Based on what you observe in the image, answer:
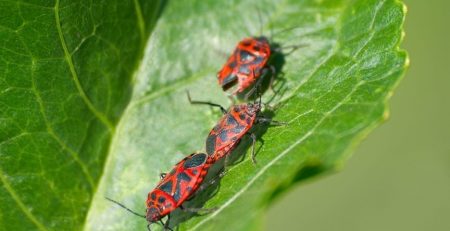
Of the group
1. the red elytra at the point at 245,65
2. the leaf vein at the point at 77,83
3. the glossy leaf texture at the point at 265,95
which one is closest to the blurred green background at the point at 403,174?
the red elytra at the point at 245,65

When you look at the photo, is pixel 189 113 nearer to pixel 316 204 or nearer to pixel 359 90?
pixel 359 90

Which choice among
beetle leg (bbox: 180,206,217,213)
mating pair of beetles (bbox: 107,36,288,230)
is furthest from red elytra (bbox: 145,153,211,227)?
beetle leg (bbox: 180,206,217,213)

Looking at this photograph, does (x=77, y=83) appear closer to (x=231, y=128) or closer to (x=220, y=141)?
(x=220, y=141)

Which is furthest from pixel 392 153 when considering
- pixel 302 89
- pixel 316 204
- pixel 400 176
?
pixel 302 89

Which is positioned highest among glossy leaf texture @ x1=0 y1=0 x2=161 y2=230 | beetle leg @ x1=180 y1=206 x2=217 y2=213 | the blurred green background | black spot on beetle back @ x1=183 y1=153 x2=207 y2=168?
glossy leaf texture @ x1=0 y1=0 x2=161 y2=230

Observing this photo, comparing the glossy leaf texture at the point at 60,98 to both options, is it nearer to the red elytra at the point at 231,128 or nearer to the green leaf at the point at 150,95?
the green leaf at the point at 150,95

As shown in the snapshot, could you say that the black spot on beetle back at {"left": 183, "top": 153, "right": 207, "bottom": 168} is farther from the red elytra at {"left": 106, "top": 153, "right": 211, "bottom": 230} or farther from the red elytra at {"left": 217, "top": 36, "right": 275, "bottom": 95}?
the red elytra at {"left": 217, "top": 36, "right": 275, "bottom": 95}
